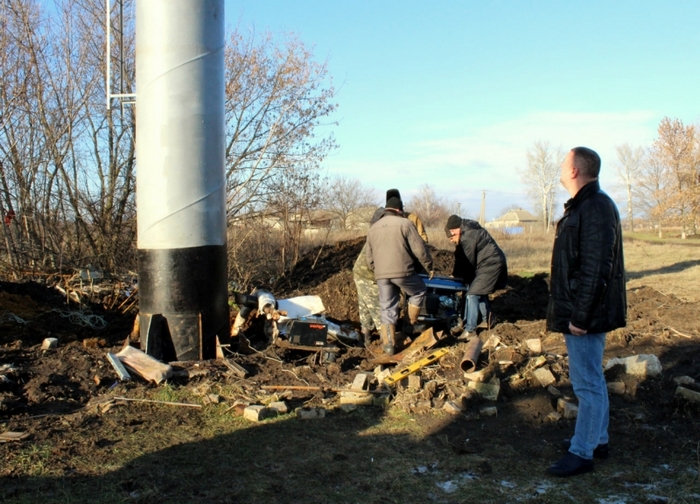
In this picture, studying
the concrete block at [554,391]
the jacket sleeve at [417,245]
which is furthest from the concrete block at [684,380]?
the jacket sleeve at [417,245]

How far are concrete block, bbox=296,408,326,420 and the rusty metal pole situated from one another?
1.94 m

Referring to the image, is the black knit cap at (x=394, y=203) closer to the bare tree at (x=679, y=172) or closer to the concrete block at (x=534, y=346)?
the concrete block at (x=534, y=346)

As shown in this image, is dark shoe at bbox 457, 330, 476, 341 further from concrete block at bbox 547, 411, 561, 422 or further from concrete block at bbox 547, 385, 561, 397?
concrete block at bbox 547, 411, 561, 422

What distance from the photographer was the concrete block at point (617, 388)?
16.9ft

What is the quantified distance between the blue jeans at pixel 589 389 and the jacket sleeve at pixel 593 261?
0.64ft

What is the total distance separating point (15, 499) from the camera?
3416 millimetres

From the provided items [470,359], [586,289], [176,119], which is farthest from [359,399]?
[176,119]

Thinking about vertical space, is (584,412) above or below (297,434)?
above

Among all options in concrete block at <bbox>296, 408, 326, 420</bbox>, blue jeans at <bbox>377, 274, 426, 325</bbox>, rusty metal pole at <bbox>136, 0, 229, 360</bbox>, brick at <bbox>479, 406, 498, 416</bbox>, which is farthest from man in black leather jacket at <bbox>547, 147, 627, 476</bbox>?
rusty metal pole at <bbox>136, 0, 229, 360</bbox>

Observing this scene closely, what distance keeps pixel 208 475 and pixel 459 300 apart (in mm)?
5985

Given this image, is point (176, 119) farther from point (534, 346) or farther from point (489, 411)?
point (534, 346)

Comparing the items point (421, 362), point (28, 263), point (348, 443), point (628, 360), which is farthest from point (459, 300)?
point (28, 263)

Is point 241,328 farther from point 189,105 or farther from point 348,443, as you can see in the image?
point 348,443

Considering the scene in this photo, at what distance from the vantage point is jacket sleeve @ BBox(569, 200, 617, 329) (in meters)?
3.71
